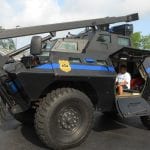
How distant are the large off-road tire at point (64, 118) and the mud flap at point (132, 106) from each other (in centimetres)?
72

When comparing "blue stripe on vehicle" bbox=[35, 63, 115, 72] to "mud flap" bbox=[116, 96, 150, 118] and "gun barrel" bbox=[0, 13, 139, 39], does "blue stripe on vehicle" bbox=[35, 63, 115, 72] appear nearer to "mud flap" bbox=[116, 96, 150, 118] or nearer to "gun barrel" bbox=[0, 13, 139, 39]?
"mud flap" bbox=[116, 96, 150, 118]

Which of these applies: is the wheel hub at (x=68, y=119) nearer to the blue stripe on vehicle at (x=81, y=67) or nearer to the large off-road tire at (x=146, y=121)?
the blue stripe on vehicle at (x=81, y=67)

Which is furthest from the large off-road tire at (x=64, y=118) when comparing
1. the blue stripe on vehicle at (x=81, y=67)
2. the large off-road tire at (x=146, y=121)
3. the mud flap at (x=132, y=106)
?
the large off-road tire at (x=146, y=121)

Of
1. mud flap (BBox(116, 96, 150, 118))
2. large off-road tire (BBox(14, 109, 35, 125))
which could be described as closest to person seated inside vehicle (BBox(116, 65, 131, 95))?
mud flap (BBox(116, 96, 150, 118))

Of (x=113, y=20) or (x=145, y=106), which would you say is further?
(x=113, y=20)

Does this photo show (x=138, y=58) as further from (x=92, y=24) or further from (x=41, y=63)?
(x=41, y=63)

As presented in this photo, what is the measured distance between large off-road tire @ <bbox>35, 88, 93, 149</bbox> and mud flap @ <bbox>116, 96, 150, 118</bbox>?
72cm

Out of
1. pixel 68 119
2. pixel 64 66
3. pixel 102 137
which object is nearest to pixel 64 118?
pixel 68 119

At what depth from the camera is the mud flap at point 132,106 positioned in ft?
24.3

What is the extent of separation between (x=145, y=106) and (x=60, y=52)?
2.15m

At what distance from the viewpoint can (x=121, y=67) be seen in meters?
8.56

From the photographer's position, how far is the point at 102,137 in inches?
299

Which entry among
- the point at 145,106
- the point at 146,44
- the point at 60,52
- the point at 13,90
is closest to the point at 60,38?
the point at 60,52

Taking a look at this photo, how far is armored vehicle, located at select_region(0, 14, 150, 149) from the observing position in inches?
256
